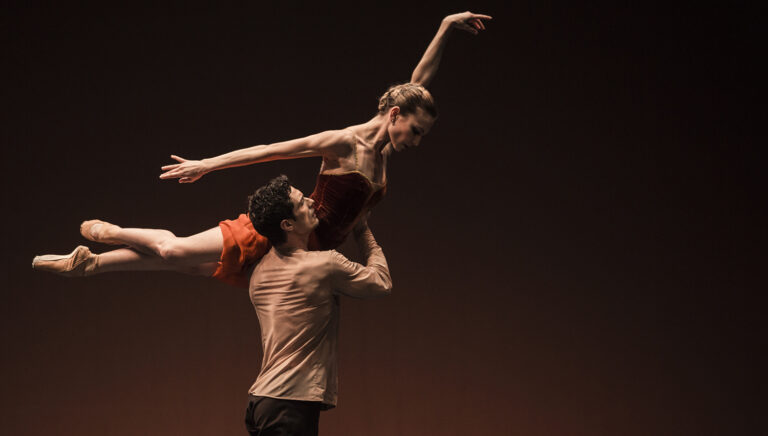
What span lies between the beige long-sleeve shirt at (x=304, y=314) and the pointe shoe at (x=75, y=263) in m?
0.63

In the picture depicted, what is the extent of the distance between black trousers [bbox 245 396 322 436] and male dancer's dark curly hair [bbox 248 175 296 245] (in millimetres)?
551

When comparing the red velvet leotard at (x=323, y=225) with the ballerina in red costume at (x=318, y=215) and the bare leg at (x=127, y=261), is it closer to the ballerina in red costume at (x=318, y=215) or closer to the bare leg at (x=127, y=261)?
the ballerina in red costume at (x=318, y=215)

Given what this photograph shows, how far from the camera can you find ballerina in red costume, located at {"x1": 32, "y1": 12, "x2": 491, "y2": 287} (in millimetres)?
2686

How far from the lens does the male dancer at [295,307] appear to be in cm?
256

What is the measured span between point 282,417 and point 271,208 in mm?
674

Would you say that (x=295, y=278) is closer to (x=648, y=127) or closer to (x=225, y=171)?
(x=225, y=171)

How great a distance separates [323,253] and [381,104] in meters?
0.60

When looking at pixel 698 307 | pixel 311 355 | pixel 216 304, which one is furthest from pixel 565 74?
pixel 311 355

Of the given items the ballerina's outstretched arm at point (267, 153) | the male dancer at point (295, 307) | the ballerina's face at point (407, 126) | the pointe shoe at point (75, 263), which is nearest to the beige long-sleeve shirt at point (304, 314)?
the male dancer at point (295, 307)

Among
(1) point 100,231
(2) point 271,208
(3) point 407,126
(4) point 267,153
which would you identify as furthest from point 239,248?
(3) point 407,126

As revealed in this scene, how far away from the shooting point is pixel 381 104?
2.84 m

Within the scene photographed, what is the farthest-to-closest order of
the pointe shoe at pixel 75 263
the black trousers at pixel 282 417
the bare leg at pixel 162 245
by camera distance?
the pointe shoe at pixel 75 263, the bare leg at pixel 162 245, the black trousers at pixel 282 417

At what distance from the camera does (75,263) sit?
277 centimetres

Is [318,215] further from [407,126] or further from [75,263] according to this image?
[75,263]
